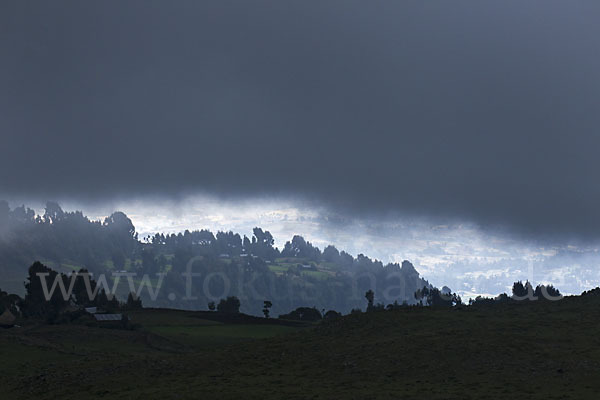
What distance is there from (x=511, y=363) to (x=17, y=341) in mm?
77650

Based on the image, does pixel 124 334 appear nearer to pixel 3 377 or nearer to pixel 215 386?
pixel 3 377

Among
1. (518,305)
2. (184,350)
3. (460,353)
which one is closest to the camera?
(460,353)

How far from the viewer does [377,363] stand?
66938 millimetres

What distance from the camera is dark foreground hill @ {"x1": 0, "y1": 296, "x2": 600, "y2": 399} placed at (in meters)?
56.7

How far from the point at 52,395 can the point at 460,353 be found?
1656 inches

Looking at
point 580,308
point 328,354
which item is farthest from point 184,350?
point 580,308

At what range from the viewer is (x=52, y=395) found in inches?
2517

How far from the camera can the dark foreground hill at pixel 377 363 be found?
56.7m

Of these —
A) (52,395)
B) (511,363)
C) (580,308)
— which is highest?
(580,308)

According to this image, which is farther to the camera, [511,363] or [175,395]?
[511,363]

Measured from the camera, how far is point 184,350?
355ft

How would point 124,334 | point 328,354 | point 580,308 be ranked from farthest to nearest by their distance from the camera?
point 124,334, point 580,308, point 328,354

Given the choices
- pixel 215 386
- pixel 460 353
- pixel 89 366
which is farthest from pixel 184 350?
pixel 460 353

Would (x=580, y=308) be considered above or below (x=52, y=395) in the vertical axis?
above
